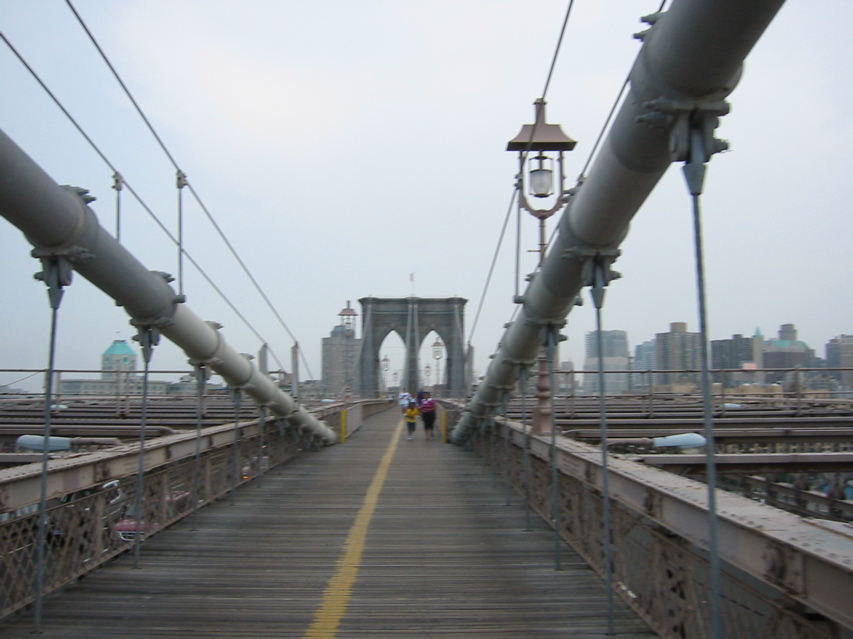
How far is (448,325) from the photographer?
82.3 meters

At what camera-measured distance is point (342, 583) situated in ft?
21.5

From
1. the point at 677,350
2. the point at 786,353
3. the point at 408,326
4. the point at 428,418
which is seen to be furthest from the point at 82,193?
the point at 408,326

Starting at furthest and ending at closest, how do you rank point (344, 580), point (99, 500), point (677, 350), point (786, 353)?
point (786, 353) → point (677, 350) → point (99, 500) → point (344, 580)

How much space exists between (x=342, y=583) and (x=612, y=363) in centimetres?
1056

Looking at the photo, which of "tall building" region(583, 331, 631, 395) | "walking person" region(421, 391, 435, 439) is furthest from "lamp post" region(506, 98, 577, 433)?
"walking person" region(421, 391, 435, 439)

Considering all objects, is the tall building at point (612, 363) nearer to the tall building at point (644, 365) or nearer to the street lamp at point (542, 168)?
the tall building at point (644, 365)

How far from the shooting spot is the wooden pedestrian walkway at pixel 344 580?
536 centimetres

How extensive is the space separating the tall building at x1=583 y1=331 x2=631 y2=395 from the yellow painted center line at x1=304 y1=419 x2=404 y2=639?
17.5 feet

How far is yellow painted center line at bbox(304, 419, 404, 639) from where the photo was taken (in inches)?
210

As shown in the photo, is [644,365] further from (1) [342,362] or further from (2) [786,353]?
(1) [342,362]

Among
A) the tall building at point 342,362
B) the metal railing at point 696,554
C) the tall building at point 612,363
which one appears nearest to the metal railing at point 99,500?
the metal railing at point 696,554

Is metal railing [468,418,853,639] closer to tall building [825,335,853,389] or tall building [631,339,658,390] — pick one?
tall building [631,339,658,390]

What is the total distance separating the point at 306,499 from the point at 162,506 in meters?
2.94

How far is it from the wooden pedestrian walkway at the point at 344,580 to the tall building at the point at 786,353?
7.32 metres
